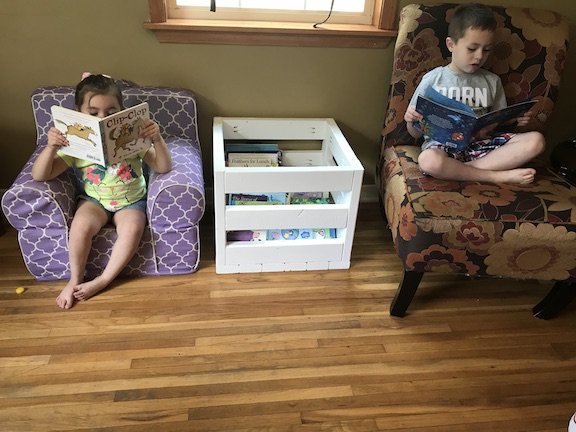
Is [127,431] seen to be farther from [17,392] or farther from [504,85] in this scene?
[504,85]

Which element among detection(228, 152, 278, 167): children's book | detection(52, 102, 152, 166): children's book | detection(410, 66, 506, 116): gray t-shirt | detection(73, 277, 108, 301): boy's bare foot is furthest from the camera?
detection(228, 152, 278, 167): children's book

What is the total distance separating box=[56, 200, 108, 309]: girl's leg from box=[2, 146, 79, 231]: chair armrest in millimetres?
44

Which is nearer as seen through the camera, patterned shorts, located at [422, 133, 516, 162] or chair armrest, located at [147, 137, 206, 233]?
chair armrest, located at [147, 137, 206, 233]

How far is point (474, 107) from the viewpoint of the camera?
1.78 meters

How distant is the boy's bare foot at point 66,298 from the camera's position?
5.34 feet

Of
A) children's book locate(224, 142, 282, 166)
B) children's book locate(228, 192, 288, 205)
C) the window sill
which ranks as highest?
the window sill

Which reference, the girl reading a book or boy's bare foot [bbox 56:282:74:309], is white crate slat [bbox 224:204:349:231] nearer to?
the girl reading a book

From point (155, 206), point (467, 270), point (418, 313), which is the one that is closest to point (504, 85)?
point (467, 270)

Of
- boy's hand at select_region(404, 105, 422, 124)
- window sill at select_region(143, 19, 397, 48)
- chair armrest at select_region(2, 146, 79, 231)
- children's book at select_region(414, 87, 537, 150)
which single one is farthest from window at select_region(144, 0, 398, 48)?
chair armrest at select_region(2, 146, 79, 231)

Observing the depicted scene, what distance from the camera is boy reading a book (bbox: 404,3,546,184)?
1625 millimetres

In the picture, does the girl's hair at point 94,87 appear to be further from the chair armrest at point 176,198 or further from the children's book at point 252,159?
the children's book at point 252,159

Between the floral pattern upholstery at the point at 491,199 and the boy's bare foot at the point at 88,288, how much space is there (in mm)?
1082

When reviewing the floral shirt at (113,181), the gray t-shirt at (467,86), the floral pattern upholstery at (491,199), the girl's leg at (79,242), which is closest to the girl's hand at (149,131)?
the floral shirt at (113,181)

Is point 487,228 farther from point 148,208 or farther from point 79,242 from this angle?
point 79,242
